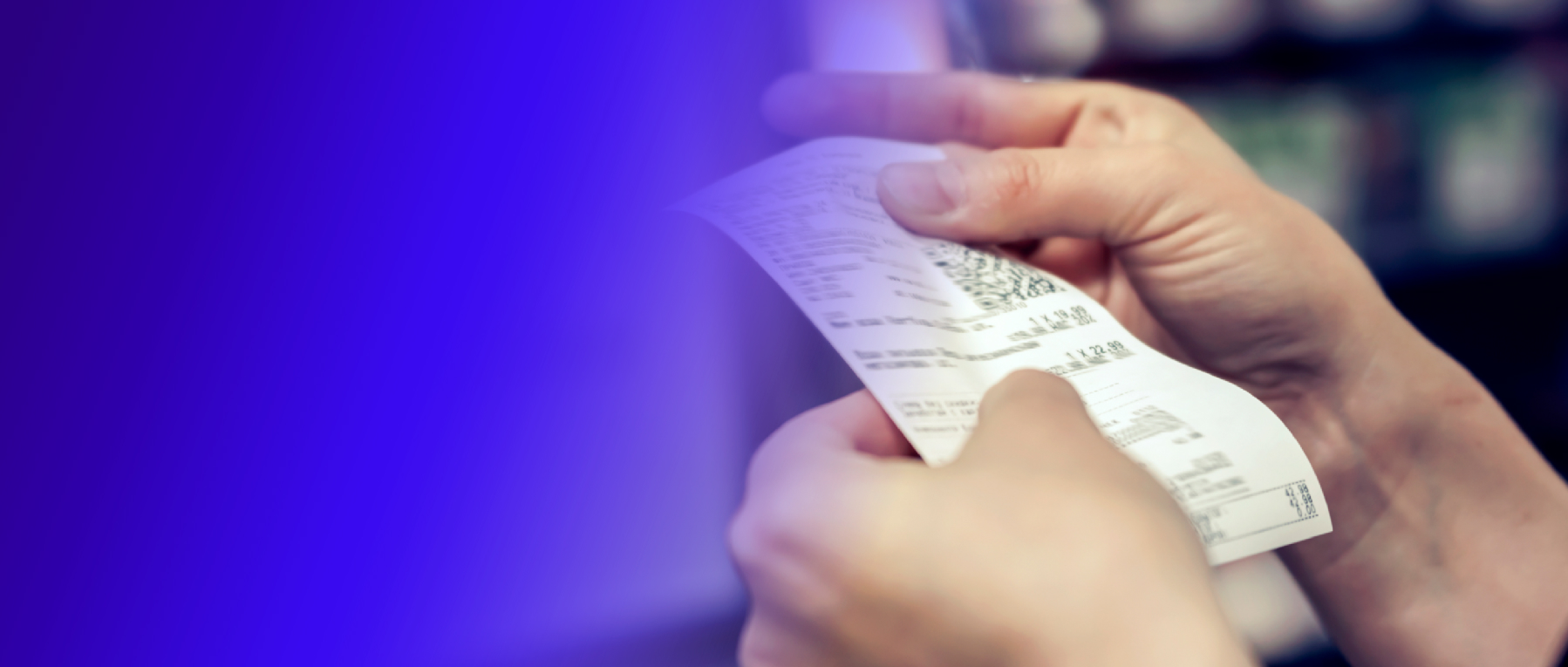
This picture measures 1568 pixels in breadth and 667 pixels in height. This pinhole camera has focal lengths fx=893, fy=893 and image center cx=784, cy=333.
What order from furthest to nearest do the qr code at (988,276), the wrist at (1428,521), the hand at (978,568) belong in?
the wrist at (1428,521) → the qr code at (988,276) → the hand at (978,568)

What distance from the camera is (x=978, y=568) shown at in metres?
0.36

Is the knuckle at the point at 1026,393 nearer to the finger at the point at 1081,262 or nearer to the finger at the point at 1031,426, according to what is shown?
the finger at the point at 1031,426

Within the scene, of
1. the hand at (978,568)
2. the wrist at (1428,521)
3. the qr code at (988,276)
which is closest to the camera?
the hand at (978,568)

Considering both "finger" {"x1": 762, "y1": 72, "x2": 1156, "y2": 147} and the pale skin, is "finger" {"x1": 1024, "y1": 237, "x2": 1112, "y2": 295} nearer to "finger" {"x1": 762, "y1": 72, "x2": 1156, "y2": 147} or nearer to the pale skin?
the pale skin

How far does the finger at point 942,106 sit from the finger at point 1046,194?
6.3 inches

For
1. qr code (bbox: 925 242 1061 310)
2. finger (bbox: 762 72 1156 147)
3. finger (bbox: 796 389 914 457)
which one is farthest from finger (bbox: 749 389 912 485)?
finger (bbox: 762 72 1156 147)

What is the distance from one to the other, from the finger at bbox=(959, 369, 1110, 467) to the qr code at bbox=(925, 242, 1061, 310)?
0.11 metres

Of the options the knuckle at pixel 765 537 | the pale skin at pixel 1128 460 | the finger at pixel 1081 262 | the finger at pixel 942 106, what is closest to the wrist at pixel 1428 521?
the pale skin at pixel 1128 460

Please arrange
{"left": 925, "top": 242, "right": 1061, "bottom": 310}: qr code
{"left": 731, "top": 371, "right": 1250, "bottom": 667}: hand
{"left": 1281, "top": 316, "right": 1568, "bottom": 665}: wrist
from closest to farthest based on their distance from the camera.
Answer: {"left": 731, "top": 371, "right": 1250, "bottom": 667}: hand
{"left": 925, "top": 242, "right": 1061, "bottom": 310}: qr code
{"left": 1281, "top": 316, "right": 1568, "bottom": 665}: wrist

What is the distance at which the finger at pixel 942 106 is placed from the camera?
77 centimetres

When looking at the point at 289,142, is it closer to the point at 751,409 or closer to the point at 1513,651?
the point at 751,409

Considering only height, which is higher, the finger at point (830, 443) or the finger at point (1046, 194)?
the finger at point (1046, 194)

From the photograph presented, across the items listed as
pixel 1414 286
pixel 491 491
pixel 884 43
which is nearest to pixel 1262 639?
pixel 1414 286

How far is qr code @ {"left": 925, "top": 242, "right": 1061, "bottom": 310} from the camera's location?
0.58m
